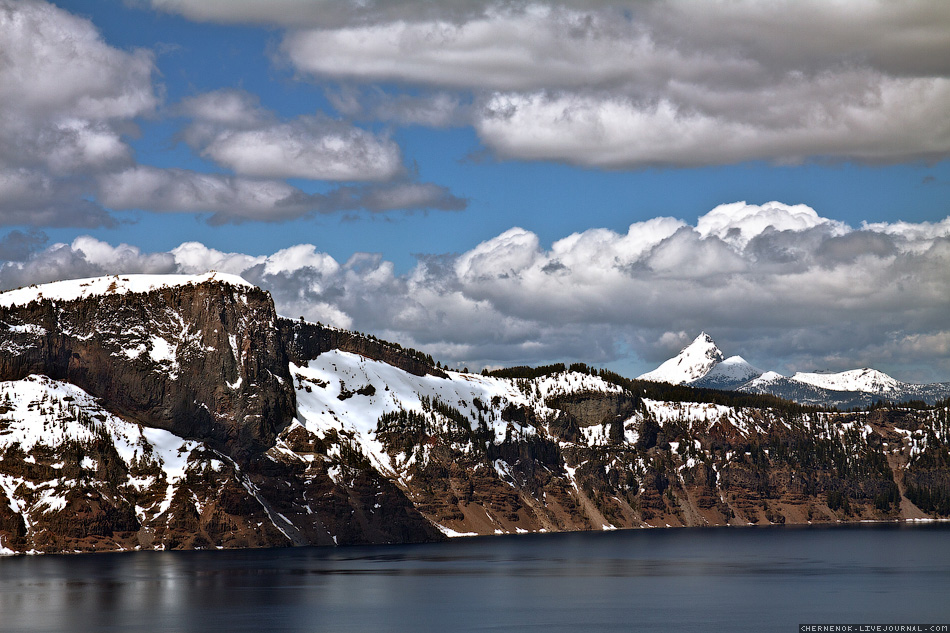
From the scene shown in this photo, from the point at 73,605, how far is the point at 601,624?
251 feet

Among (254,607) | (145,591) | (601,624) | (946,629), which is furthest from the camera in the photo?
(145,591)

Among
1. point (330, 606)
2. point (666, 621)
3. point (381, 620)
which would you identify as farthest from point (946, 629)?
point (330, 606)

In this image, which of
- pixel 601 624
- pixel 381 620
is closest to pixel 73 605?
pixel 381 620

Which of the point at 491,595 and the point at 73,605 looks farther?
the point at 491,595

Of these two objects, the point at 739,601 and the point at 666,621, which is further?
the point at 739,601

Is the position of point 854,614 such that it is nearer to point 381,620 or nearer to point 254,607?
point 381,620

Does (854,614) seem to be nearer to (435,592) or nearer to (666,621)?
(666,621)

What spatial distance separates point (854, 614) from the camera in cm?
15838

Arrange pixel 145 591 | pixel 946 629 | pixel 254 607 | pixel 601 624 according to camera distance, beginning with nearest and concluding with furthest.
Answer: pixel 946 629 → pixel 601 624 → pixel 254 607 → pixel 145 591

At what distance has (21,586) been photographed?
195875 millimetres

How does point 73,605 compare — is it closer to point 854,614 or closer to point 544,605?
point 544,605

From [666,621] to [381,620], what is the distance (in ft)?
126

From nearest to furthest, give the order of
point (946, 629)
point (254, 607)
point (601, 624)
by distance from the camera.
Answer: point (946, 629) → point (601, 624) → point (254, 607)

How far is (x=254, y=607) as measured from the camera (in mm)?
168125
